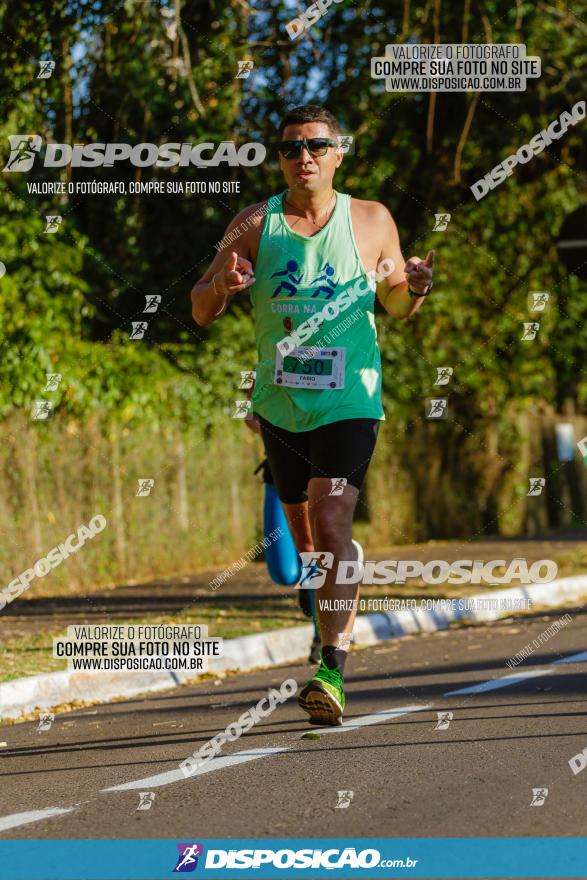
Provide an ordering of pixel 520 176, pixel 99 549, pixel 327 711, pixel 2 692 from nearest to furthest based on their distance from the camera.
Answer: pixel 327 711, pixel 2 692, pixel 99 549, pixel 520 176

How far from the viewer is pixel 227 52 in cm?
1529

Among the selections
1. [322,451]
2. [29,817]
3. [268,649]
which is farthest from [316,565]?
[268,649]

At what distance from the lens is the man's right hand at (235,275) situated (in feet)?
17.6

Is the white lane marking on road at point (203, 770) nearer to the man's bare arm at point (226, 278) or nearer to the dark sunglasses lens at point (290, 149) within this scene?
the man's bare arm at point (226, 278)

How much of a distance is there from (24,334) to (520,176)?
9.26 metres

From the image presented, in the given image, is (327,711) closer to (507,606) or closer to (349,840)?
(349,840)

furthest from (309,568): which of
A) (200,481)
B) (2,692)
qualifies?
(200,481)

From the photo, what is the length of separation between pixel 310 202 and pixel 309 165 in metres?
0.14

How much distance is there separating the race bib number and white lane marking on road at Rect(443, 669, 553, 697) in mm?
2065

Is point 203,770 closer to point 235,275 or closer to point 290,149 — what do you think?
point 235,275

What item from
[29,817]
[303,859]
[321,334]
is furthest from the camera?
[321,334]

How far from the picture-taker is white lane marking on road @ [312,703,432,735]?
605 centimetres

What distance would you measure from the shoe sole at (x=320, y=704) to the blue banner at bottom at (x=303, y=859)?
1.48m

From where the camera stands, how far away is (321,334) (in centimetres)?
558
